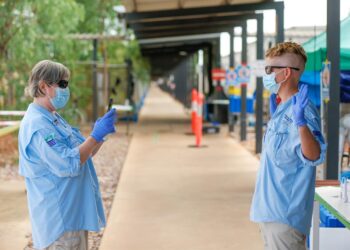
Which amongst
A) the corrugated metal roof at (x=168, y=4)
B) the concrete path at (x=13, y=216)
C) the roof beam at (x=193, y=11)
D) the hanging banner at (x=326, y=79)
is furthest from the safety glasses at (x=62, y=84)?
the roof beam at (x=193, y=11)

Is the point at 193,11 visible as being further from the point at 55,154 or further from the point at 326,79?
the point at 55,154

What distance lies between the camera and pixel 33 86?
11.2 feet

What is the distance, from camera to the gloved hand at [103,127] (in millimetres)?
3389

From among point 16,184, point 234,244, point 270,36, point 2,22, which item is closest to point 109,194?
point 16,184

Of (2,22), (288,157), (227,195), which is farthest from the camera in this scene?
(2,22)

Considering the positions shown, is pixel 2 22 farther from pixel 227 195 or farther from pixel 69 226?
pixel 69 226

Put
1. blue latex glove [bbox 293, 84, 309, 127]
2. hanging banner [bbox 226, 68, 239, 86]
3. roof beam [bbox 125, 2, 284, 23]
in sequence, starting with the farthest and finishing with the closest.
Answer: hanging banner [bbox 226, 68, 239, 86]
roof beam [bbox 125, 2, 284, 23]
blue latex glove [bbox 293, 84, 309, 127]

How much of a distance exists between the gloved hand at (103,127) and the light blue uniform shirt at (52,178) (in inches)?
4.6

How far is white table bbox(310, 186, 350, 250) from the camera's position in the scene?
399 cm

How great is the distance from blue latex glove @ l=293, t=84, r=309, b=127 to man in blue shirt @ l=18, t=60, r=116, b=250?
933mm

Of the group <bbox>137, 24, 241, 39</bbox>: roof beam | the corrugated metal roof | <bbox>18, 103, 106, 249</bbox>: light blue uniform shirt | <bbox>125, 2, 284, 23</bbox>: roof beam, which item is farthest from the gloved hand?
<bbox>137, 24, 241, 39</bbox>: roof beam

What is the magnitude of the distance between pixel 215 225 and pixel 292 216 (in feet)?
13.5

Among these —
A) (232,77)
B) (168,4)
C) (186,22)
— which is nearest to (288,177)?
(168,4)

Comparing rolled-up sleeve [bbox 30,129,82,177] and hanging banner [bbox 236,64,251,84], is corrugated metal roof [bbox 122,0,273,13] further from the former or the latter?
rolled-up sleeve [bbox 30,129,82,177]
